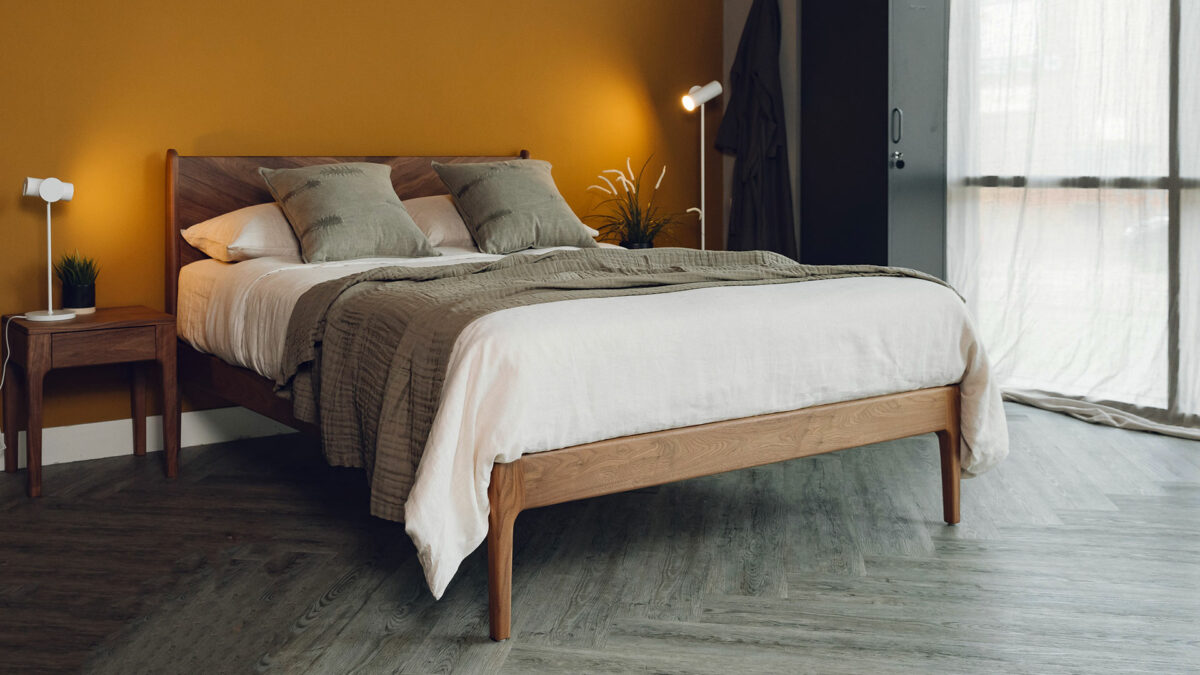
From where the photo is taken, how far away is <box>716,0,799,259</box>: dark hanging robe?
189 inches

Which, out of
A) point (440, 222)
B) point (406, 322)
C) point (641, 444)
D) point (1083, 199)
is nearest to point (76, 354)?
point (440, 222)

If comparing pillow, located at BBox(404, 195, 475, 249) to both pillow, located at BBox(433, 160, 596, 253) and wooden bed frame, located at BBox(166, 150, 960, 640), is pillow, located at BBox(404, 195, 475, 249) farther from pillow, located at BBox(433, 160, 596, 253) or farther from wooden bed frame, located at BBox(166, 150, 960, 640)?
wooden bed frame, located at BBox(166, 150, 960, 640)

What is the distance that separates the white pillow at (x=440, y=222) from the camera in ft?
12.6

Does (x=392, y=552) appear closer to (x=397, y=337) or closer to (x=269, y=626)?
(x=269, y=626)

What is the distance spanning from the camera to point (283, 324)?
2.81 metres

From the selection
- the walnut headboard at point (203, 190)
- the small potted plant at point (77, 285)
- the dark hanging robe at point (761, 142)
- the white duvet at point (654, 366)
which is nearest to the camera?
the white duvet at point (654, 366)

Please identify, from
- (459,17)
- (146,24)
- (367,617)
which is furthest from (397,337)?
(459,17)

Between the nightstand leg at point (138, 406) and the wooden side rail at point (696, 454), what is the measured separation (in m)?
1.95

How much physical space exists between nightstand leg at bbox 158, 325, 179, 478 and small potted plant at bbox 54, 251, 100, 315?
325mm

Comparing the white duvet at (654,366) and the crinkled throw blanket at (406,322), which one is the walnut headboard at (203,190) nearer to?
the white duvet at (654,366)

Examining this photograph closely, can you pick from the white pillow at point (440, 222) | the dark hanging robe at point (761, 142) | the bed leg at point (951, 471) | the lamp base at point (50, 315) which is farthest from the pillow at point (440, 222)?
the bed leg at point (951, 471)

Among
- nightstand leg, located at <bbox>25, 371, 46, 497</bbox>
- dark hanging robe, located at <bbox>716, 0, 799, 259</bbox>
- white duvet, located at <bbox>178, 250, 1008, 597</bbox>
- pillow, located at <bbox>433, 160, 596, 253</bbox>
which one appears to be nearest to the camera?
white duvet, located at <bbox>178, 250, 1008, 597</bbox>

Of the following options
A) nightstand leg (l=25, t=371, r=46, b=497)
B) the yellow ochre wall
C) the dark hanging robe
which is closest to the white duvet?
nightstand leg (l=25, t=371, r=46, b=497)

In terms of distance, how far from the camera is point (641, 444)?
2.20 metres
